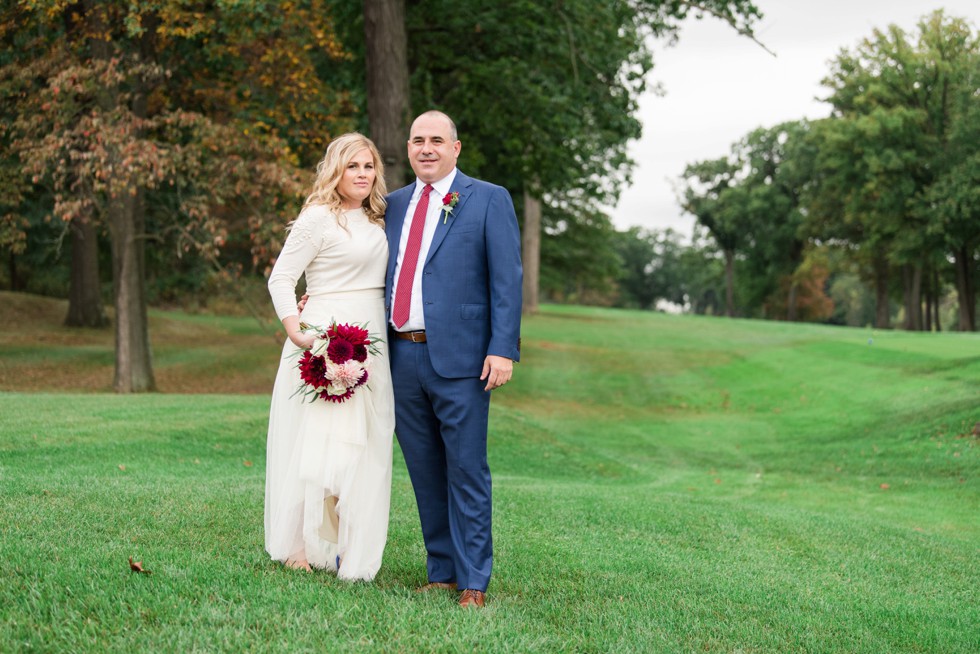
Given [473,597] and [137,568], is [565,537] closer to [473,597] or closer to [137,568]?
[473,597]

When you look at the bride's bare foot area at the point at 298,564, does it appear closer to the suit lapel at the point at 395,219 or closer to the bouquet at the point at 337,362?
the bouquet at the point at 337,362

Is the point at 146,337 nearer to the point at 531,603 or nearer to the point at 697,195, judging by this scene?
the point at 531,603

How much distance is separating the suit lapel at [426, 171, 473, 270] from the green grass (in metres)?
1.83

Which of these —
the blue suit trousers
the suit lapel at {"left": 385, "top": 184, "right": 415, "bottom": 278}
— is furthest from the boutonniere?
the blue suit trousers

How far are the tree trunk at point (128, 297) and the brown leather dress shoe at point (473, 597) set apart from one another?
14851mm

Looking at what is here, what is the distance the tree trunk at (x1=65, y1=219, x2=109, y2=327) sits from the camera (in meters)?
27.1

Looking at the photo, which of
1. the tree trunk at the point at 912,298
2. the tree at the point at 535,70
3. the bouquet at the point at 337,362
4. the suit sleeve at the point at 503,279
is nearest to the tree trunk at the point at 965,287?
the tree trunk at the point at 912,298

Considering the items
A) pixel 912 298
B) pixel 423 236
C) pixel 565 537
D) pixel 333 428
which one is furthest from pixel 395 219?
pixel 912 298

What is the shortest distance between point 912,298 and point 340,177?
4866 cm

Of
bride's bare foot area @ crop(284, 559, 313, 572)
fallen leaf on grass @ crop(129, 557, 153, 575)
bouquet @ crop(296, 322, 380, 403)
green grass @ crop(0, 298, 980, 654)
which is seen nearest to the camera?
green grass @ crop(0, 298, 980, 654)

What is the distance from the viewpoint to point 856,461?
14969mm

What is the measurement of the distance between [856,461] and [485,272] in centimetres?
1196

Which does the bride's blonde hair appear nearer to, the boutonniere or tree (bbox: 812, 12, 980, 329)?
the boutonniere

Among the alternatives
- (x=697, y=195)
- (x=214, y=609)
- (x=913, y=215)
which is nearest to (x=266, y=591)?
(x=214, y=609)
